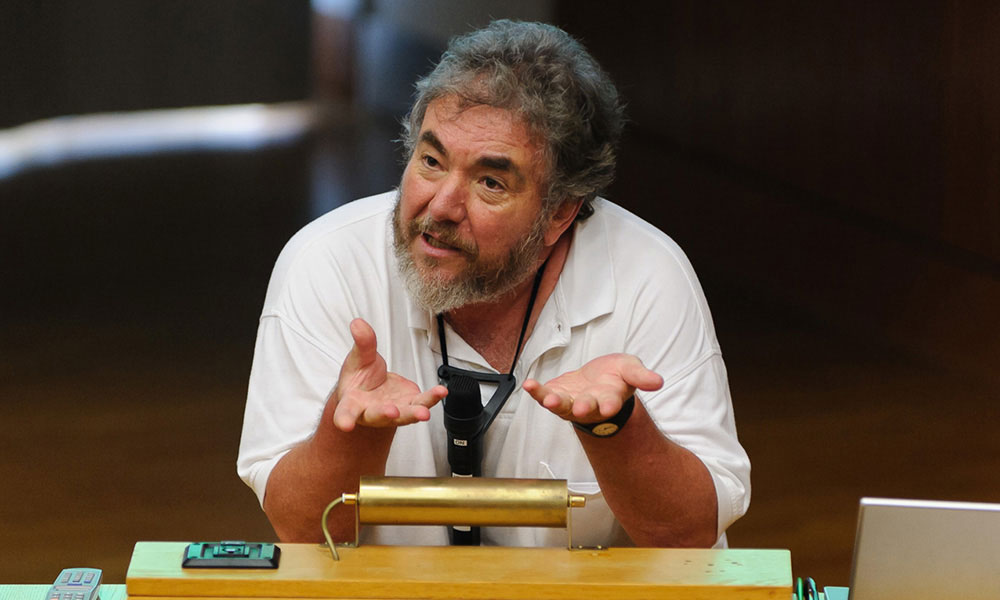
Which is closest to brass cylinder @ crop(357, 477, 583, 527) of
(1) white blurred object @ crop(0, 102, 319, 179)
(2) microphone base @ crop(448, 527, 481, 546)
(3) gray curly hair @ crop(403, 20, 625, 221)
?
(2) microphone base @ crop(448, 527, 481, 546)

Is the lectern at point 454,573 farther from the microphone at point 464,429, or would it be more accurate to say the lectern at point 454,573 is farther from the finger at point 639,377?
the microphone at point 464,429

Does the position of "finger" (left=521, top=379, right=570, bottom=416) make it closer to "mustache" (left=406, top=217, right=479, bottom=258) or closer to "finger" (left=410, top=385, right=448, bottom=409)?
"finger" (left=410, top=385, right=448, bottom=409)

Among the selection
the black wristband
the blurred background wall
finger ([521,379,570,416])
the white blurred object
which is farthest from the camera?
the white blurred object

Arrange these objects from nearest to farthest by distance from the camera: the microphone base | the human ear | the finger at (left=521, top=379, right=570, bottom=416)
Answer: the finger at (left=521, top=379, right=570, bottom=416) < the microphone base < the human ear

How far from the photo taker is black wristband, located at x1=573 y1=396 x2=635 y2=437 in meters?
1.70

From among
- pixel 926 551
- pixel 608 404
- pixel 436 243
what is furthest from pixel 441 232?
pixel 926 551

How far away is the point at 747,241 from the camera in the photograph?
5.81m

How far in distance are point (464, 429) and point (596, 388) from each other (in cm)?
29

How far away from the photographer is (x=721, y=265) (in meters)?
5.82

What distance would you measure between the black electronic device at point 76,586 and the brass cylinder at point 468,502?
387mm

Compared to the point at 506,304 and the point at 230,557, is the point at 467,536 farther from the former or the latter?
the point at 230,557

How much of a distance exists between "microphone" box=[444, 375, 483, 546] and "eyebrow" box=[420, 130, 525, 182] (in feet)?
1.01

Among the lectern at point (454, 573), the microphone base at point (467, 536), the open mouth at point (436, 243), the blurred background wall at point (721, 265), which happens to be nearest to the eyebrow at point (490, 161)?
the open mouth at point (436, 243)

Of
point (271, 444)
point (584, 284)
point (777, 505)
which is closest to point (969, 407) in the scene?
point (777, 505)
